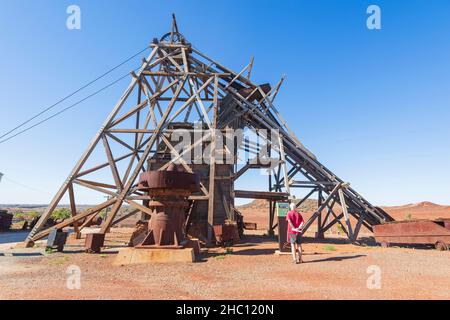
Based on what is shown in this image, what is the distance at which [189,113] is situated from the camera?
16578mm

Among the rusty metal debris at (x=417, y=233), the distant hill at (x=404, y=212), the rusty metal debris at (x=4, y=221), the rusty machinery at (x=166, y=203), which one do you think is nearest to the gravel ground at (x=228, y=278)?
the rusty machinery at (x=166, y=203)

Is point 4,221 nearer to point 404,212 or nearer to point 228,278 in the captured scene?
point 228,278

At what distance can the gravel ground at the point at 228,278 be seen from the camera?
4.38m

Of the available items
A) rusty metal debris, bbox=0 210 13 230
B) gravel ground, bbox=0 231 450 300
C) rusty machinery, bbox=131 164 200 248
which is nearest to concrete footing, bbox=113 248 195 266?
rusty machinery, bbox=131 164 200 248

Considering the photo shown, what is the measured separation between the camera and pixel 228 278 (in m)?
5.73

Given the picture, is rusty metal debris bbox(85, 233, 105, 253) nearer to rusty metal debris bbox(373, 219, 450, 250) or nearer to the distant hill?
rusty metal debris bbox(373, 219, 450, 250)

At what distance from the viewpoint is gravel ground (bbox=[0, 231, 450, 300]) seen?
172 inches

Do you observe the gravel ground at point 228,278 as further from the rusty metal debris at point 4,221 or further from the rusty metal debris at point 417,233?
the rusty metal debris at point 4,221

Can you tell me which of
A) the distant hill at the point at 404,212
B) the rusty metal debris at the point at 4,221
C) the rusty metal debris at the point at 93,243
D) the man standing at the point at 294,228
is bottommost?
the distant hill at the point at 404,212

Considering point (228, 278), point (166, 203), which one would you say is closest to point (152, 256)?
point (166, 203)

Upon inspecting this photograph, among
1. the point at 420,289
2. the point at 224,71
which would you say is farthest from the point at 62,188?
the point at 420,289
